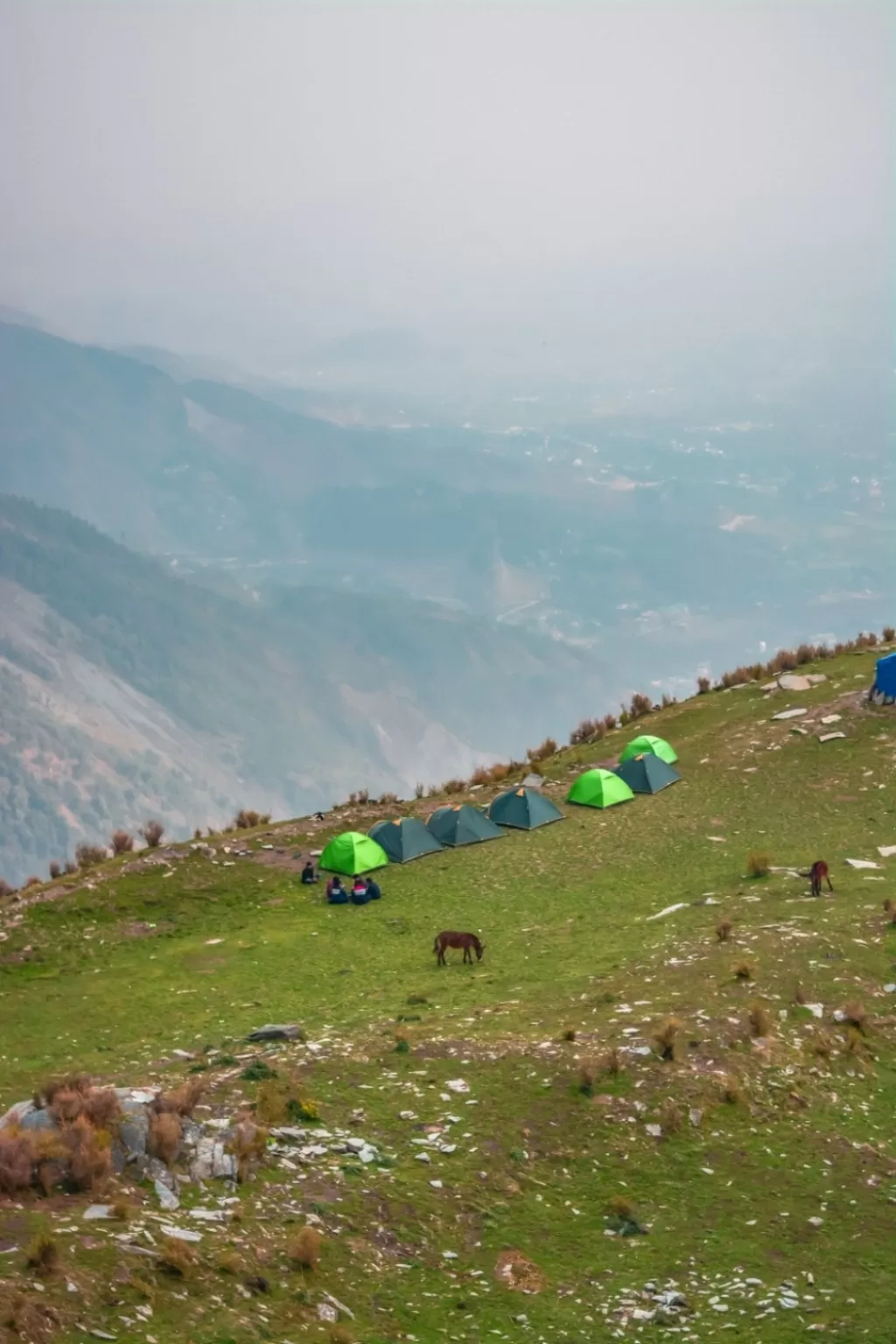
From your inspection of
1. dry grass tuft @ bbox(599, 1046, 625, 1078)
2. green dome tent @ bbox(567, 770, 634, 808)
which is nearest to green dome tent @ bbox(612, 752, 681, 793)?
green dome tent @ bbox(567, 770, 634, 808)

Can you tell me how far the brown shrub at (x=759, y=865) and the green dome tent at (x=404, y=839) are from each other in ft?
29.6

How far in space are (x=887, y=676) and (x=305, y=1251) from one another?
1167 inches

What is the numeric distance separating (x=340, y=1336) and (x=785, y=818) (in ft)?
73.8

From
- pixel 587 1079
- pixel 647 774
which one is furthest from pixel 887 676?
pixel 587 1079

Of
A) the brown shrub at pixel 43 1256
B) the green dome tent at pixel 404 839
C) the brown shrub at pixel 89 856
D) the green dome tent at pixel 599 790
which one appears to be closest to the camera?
the brown shrub at pixel 43 1256

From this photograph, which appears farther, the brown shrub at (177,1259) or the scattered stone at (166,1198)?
the scattered stone at (166,1198)

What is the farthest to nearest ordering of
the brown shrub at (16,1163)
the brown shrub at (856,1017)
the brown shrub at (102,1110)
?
the brown shrub at (856,1017)
the brown shrub at (102,1110)
the brown shrub at (16,1163)

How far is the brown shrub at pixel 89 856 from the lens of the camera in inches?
1362

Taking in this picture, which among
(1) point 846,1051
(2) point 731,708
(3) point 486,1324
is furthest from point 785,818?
(3) point 486,1324

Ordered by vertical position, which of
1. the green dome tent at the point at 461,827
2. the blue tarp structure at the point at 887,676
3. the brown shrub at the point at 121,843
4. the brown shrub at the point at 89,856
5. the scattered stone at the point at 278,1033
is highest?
the blue tarp structure at the point at 887,676

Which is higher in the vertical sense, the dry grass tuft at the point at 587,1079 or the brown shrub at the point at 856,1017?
the brown shrub at the point at 856,1017

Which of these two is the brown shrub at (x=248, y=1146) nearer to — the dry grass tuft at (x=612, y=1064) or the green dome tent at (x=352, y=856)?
the dry grass tuft at (x=612, y=1064)

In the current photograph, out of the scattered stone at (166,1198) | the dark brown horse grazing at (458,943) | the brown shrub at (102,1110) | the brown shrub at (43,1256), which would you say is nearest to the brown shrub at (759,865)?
the dark brown horse grazing at (458,943)

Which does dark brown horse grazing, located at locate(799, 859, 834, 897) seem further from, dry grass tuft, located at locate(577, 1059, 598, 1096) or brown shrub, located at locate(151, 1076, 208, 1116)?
brown shrub, located at locate(151, 1076, 208, 1116)
